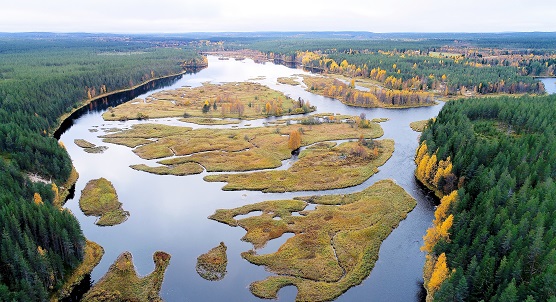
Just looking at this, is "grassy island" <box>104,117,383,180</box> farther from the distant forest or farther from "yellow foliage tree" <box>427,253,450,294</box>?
"yellow foliage tree" <box>427,253,450,294</box>

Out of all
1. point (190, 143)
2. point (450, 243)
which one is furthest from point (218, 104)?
point (450, 243)

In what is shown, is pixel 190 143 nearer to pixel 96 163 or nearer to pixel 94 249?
pixel 96 163

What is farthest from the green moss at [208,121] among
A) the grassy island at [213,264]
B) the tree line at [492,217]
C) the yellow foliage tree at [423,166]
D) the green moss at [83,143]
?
the grassy island at [213,264]

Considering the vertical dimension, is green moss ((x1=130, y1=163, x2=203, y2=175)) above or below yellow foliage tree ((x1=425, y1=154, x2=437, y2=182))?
below

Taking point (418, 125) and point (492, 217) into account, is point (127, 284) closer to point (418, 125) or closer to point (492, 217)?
point (492, 217)

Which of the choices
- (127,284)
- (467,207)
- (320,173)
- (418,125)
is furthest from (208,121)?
(467,207)

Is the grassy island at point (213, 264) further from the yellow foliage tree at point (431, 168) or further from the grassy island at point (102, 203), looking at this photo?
the yellow foliage tree at point (431, 168)

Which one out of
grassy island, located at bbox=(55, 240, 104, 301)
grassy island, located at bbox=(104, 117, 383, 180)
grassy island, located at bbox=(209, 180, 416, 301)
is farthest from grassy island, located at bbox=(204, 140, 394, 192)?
grassy island, located at bbox=(55, 240, 104, 301)
